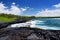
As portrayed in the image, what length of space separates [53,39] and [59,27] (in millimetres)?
981

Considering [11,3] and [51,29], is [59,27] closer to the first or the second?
[51,29]

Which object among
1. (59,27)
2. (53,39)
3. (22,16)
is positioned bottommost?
(53,39)

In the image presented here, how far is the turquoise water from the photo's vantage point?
15.8ft

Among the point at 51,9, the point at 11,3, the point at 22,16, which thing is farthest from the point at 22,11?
the point at 51,9

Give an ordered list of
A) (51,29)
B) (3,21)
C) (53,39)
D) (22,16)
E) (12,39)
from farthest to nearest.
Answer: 1. (3,21)
2. (22,16)
3. (51,29)
4. (53,39)
5. (12,39)

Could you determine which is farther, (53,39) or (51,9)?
(51,9)

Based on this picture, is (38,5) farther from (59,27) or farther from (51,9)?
(59,27)

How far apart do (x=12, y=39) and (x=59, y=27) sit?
2231 mm

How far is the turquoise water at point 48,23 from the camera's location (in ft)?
15.8

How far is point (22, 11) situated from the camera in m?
4.93

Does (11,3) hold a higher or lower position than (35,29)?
higher

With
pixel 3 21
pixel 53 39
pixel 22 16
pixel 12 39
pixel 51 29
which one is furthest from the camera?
pixel 3 21

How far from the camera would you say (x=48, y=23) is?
16.4ft

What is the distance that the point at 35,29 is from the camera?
4.97 metres
